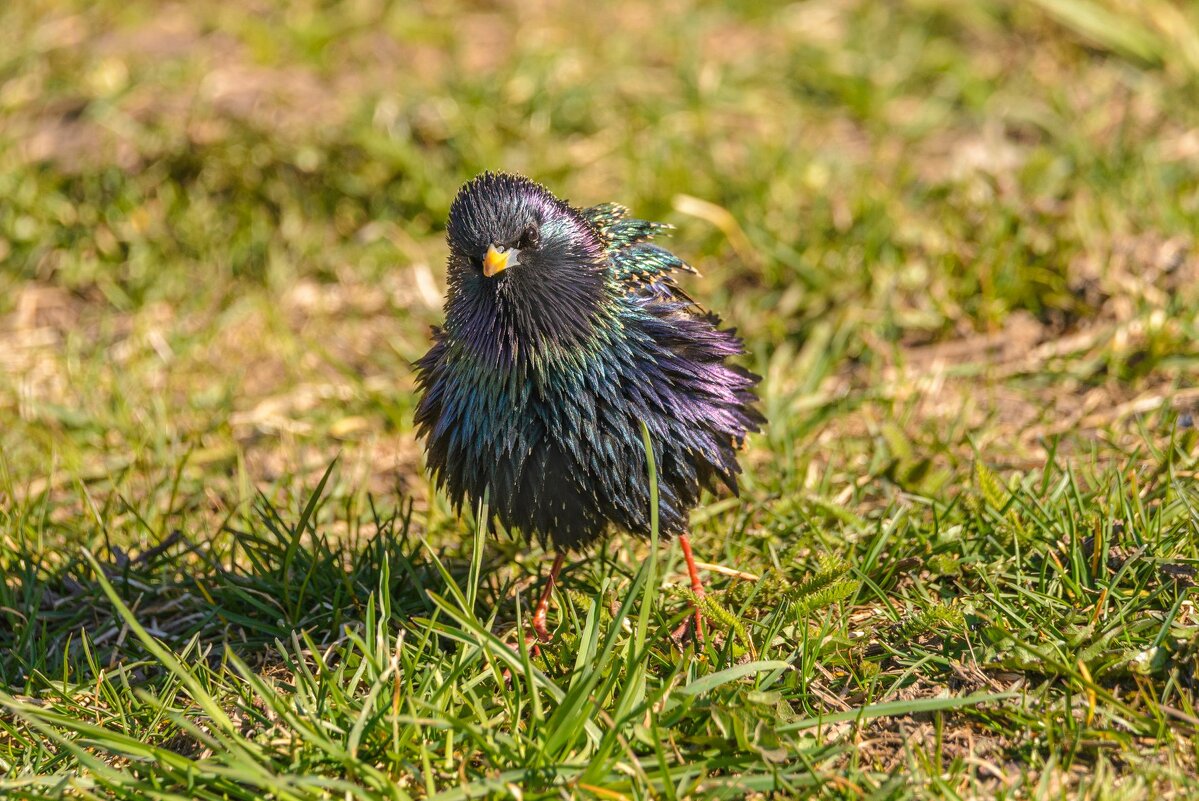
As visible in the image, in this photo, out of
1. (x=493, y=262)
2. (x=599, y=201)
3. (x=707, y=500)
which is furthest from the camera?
(x=599, y=201)

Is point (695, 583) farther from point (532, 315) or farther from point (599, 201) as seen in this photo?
point (599, 201)

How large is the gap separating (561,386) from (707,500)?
1.08 metres

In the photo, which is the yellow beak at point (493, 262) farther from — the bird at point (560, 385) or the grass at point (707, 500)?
the grass at point (707, 500)

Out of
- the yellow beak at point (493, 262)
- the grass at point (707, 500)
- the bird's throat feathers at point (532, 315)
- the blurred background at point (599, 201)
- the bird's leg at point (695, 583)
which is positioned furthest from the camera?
the blurred background at point (599, 201)

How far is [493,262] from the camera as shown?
124 inches

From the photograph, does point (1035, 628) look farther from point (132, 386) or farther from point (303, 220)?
point (303, 220)

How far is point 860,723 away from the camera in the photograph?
3012 mm

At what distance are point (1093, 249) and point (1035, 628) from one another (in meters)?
2.30

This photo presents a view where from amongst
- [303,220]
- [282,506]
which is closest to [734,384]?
[282,506]

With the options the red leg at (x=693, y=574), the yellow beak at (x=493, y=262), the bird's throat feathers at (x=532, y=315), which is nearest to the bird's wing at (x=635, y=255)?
the bird's throat feathers at (x=532, y=315)

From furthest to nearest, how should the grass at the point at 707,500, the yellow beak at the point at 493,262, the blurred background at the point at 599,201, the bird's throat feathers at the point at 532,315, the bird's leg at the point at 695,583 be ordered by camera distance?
the blurred background at the point at 599,201 < the bird's leg at the point at 695,583 < the bird's throat feathers at the point at 532,315 < the yellow beak at the point at 493,262 < the grass at the point at 707,500

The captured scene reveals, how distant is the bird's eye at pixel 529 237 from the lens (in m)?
3.23

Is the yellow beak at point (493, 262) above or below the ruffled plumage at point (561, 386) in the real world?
above

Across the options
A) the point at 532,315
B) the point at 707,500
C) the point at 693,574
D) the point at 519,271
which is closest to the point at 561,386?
the point at 532,315
